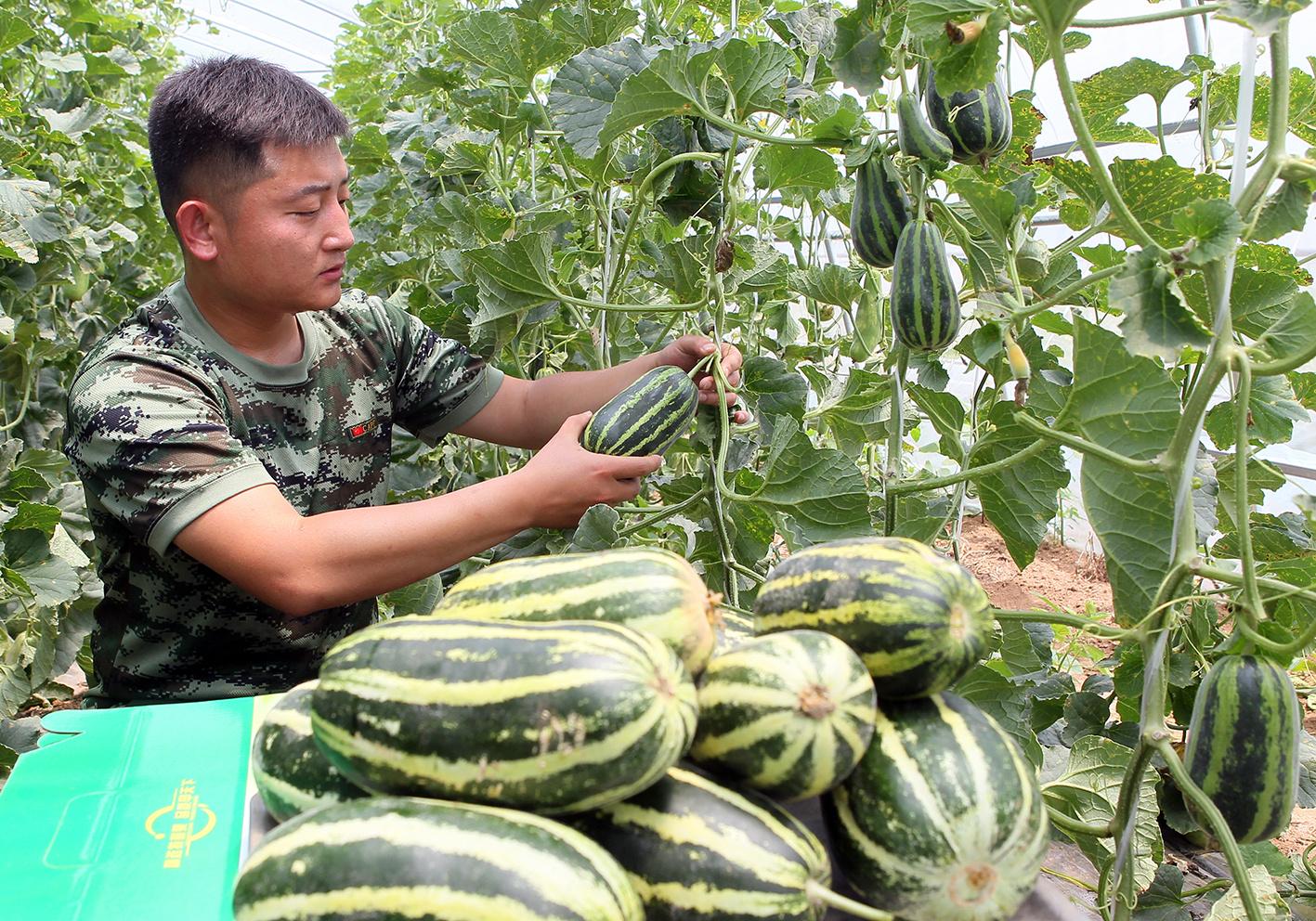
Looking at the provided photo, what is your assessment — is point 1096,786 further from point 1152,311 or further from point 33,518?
point 33,518

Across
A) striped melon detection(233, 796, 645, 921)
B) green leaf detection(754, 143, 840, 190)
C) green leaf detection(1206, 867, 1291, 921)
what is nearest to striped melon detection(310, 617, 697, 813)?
striped melon detection(233, 796, 645, 921)

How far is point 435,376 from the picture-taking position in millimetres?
2240

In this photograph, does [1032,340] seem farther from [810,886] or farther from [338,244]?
[338,244]

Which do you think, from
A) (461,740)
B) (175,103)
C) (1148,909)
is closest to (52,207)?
(175,103)

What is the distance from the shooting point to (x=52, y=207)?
2.67m

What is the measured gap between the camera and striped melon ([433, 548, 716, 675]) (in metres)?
0.84

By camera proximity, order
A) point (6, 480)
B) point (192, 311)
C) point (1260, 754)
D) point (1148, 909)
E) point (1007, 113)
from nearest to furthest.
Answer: point (1260, 754), point (1007, 113), point (1148, 909), point (192, 311), point (6, 480)

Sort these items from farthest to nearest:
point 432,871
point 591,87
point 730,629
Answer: point 591,87
point 730,629
point 432,871

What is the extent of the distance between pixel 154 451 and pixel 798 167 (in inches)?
42.8

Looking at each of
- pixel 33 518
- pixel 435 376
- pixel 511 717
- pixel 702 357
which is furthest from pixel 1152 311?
pixel 33 518

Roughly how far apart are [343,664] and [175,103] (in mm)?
1445

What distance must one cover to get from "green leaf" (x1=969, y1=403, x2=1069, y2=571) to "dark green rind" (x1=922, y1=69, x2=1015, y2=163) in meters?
0.35

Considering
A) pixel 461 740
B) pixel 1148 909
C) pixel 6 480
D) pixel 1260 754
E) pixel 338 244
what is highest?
pixel 338 244

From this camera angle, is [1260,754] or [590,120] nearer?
[1260,754]
